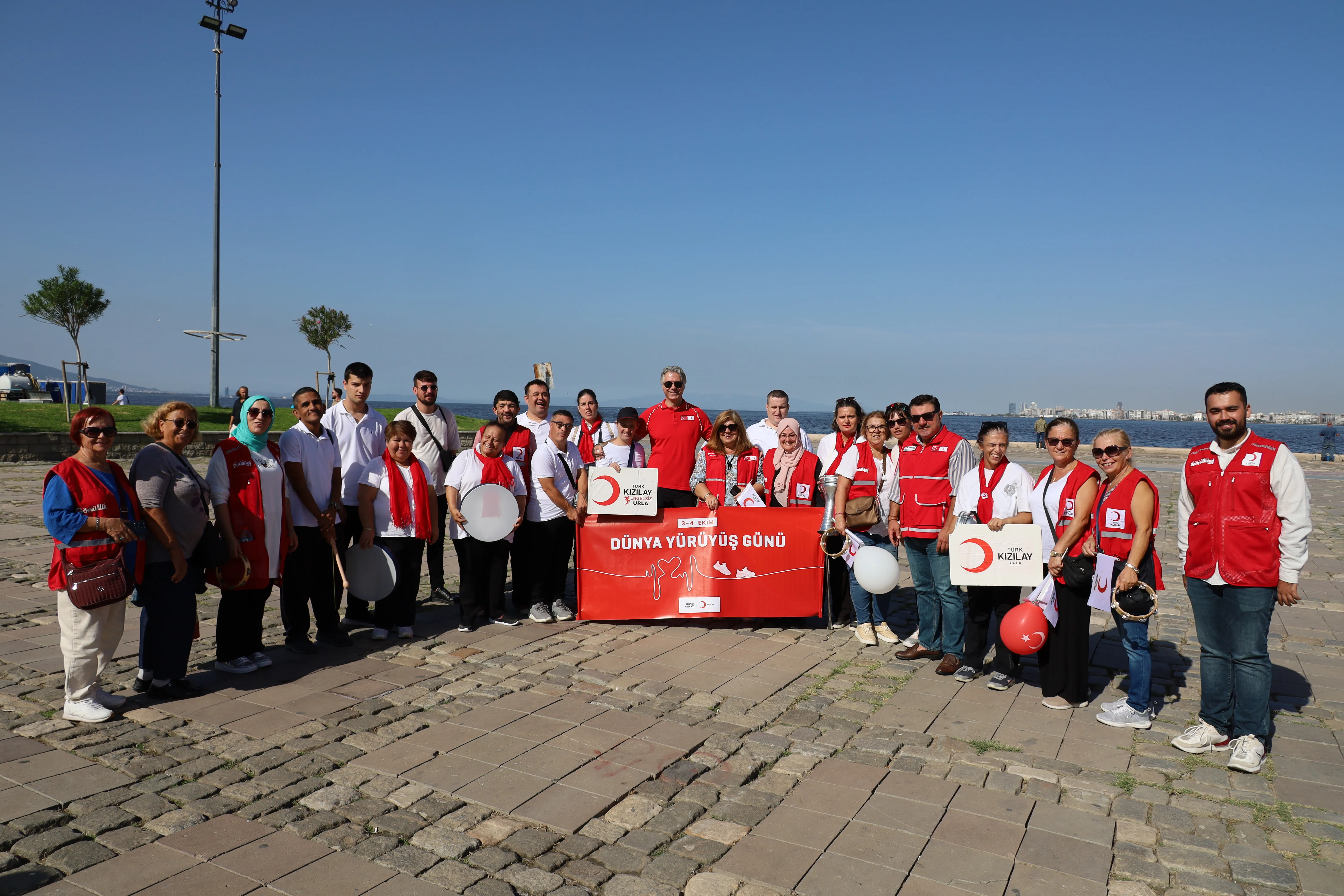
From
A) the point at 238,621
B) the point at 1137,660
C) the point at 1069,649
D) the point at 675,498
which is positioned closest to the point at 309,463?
the point at 238,621

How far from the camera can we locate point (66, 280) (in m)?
26.8

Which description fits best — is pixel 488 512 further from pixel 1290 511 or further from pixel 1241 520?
pixel 1290 511

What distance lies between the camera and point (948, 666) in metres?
5.97


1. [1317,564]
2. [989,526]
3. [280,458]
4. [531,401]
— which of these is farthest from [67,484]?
[1317,564]

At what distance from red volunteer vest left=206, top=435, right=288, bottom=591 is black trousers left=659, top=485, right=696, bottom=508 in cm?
348

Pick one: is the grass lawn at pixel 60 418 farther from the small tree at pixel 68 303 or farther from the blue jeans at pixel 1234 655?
the blue jeans at pixel 1234 655

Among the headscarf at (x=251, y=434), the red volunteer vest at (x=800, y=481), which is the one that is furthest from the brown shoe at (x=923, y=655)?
the headscarf at (x=251, y=434)

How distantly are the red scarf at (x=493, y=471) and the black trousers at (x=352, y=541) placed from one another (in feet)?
3.20

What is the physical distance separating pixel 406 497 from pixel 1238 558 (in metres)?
5.33

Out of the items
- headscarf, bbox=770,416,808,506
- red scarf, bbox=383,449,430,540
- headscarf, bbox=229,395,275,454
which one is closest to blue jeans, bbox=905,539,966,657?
headscarf, bbox=770,416,808,506

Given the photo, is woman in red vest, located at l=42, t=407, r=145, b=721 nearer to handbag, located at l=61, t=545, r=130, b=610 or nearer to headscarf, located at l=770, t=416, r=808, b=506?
handbag, located at l=61, t=545, r=130, b=610

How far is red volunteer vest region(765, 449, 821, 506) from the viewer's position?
7.39m

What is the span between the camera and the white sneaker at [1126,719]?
5.00m

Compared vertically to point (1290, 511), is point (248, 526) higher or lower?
lower
